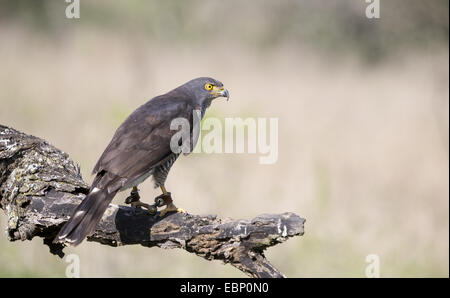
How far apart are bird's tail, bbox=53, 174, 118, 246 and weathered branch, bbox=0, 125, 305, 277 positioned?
0.13 meters

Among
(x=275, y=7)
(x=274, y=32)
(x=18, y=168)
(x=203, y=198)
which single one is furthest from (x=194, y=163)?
(x=275, y=7)

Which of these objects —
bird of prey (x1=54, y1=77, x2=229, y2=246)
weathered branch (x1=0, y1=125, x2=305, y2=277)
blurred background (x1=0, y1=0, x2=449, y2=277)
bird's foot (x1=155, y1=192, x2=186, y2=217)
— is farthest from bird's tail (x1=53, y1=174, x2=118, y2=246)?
blurred background (x1=0, y1=0, x2=449, y2=277)

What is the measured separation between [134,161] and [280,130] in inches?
139

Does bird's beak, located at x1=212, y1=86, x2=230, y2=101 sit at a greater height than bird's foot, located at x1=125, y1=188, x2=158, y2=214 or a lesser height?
greater

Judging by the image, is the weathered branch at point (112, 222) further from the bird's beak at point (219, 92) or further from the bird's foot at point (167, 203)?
the bird's beak at point (219, 92)

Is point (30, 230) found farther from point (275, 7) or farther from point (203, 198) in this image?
point (275, 7)

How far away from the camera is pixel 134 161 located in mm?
4066

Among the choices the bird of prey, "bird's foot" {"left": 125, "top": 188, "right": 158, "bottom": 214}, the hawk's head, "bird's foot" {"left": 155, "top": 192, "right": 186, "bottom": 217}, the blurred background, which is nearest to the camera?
the bird of prey

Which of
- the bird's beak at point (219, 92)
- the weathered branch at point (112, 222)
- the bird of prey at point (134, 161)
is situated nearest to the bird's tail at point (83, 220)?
the bird of prey at point (134, 161)

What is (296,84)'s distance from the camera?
329 inches

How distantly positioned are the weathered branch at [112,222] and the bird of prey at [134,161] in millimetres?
153

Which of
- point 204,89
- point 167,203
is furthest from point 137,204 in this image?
point 204,89

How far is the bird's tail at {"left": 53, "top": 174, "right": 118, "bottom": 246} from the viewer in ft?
11.2

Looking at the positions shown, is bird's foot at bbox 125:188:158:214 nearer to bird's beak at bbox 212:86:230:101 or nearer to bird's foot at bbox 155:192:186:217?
bird's foot at bbox 155:192:186:217
